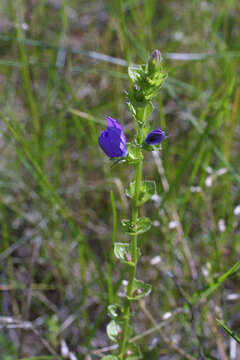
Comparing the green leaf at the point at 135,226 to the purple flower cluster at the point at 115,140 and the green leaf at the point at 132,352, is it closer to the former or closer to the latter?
the purple flower cluster at the point at 115,140

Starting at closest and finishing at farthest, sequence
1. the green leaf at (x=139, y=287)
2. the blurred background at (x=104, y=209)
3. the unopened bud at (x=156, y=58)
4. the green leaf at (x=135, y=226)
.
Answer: the unopened bud at (x=156, y=58)
the green leaf at (x=135, y=226)
the green leaf at (x=139, y=287)
the blurred background at (x=104, y=209)

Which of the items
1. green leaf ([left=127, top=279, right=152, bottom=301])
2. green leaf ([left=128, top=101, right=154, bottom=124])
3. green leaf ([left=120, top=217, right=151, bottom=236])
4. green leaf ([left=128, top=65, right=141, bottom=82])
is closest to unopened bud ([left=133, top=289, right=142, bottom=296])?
green leaf ([left=127, top=279, right=152, bottom=301])

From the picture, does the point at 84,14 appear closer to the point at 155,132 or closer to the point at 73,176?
the point at 73,176

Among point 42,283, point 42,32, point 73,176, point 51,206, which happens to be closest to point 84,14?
point 42,32

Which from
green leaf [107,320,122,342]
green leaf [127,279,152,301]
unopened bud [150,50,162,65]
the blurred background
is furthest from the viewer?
the blurred background

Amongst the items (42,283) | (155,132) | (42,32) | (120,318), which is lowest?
(120,318)

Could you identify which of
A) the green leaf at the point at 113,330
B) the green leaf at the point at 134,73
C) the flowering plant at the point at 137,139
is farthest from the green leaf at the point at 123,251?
the green leaf at the point at 134,73

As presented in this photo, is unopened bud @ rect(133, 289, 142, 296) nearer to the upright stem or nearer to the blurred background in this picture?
the upright stem
